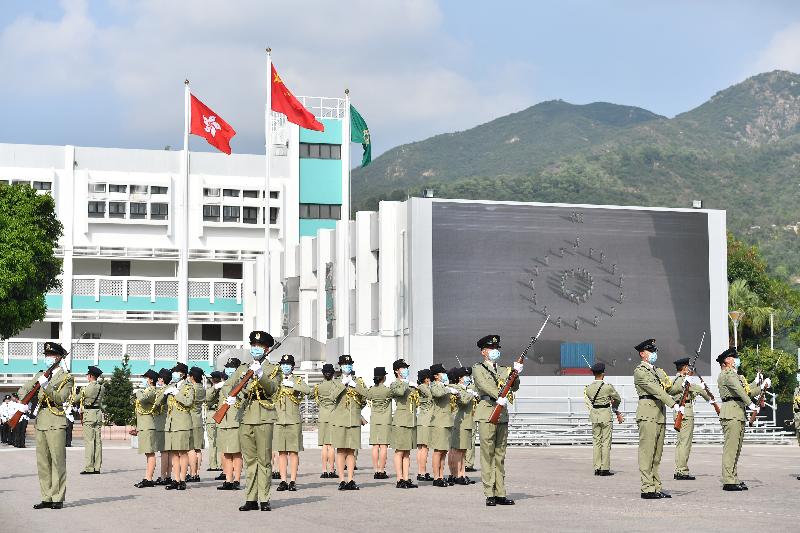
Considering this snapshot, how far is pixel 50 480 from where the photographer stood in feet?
54.5

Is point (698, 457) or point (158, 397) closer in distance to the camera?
point (158, 397)

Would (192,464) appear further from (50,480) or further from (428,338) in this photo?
(428,338)

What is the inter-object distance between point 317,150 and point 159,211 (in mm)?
8928

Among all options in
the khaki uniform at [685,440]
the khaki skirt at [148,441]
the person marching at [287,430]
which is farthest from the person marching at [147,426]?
the khaki uniform at [685,440]

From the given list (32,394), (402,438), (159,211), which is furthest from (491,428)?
(159,211)

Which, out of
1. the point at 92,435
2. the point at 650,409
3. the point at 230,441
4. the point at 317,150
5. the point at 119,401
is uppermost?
the point at 317,150

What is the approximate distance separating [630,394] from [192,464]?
26844 millimetres

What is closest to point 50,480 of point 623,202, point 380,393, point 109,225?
point 380,393

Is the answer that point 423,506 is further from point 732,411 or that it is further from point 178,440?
point 732,411

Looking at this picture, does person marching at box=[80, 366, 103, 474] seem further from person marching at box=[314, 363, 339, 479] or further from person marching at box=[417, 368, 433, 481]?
person marching at box=[417, 368, 433, 481]

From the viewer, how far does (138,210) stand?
6525 cm

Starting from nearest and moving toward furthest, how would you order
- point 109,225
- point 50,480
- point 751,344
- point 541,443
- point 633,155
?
point 50,480, point 541,443, point 109,225, point 751,344, point 633,155

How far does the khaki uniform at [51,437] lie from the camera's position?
1658 cm

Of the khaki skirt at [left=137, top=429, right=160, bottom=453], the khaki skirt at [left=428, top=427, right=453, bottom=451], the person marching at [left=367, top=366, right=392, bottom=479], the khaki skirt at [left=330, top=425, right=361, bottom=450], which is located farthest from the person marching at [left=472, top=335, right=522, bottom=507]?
the khaki skirt at [left=137, top=429, right=160, bottom=453]
